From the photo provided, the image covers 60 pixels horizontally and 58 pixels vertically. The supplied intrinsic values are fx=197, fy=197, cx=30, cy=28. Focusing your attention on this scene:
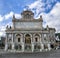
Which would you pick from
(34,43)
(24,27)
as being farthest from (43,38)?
(24,27)

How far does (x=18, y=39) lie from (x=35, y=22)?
33.6ft

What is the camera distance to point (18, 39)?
83.5 metres

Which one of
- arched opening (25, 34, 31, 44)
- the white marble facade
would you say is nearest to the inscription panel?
the white marble facade

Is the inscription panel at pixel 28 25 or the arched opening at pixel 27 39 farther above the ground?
the inscription panel at pixel 28 25

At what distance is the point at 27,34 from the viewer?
8294cm

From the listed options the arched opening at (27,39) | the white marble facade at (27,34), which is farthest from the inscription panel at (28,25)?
the arched opening at (27,39)

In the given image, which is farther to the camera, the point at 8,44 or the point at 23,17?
the point at 23,17

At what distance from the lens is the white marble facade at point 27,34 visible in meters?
78.5

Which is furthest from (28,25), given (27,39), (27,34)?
(27,39)

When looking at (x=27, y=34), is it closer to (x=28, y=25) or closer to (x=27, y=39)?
(x=27, y=39)

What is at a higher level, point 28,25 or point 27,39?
point 28,25

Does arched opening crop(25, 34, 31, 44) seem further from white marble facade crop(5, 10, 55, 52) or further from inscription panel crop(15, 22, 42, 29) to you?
inscription panel crop(15, 22, 42, 29)

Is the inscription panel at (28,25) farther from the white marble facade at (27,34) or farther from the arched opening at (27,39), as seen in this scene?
the arched opening at (27,39)

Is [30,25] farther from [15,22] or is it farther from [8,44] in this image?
[8,44]
